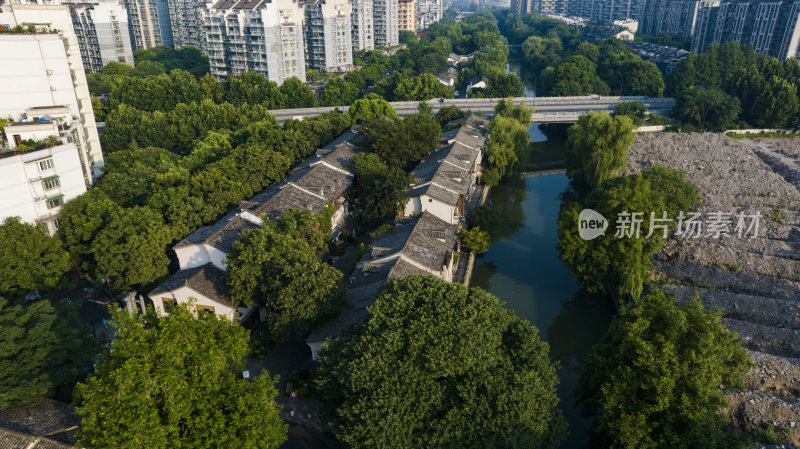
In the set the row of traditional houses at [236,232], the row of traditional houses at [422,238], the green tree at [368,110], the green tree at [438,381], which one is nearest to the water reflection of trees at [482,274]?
the row of traditional houses at [422,238]

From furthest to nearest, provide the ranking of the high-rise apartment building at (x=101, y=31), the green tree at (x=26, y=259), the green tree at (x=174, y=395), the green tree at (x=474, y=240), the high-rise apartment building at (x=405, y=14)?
the high-rise apartment building at (x=405, y=14) → the high-rise apartment building at (x=101, y=31) → the green tree at (x=474, y=240) → the green tree at (x=26, y=259) → the green tree at (x=174, y=395)

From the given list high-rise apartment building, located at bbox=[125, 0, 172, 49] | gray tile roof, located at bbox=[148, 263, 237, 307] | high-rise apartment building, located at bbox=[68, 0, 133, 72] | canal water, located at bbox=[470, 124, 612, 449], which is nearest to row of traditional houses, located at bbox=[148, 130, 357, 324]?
gray tile roof, located at bbox=[148, 263, 237, 307]

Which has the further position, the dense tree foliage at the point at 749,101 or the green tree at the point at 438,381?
the dense tree foliage at the point at 749,101

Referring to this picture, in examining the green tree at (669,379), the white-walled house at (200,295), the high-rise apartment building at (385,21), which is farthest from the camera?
the high-rise apartment building at (385,21)

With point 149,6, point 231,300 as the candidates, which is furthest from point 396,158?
point 149,6

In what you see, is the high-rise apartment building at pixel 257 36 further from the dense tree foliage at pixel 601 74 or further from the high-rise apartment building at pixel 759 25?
the high-rise apartment building at pixel 759 25

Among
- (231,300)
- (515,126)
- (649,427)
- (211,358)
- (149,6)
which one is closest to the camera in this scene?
(211,358)

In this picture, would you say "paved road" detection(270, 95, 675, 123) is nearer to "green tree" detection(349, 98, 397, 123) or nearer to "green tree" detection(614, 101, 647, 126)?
"green tree" detection(614, 101, 647, 126)

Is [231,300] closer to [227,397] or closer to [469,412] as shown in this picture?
[227,397]
